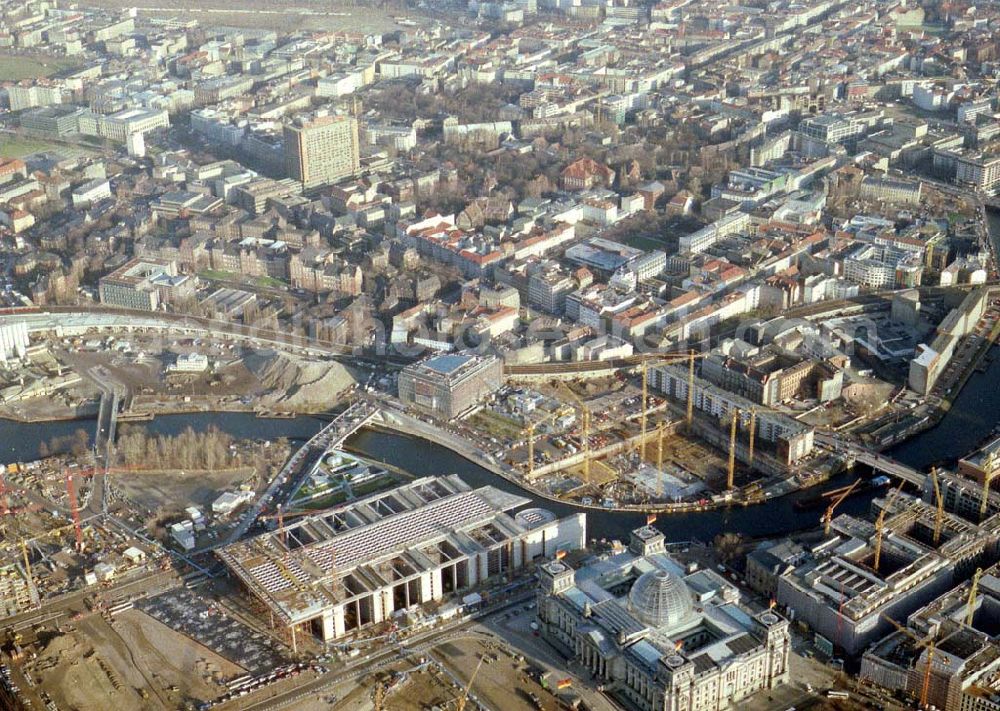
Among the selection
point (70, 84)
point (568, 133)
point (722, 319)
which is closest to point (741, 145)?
point (568, 133)

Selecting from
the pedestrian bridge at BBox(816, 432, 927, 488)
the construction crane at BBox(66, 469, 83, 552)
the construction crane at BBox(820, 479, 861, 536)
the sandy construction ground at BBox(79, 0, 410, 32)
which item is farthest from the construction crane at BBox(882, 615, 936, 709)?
the sandy construction ground at BBox(79, 0, 410, 32)

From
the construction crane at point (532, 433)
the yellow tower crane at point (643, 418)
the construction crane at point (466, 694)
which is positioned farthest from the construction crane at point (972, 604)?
the construction crane at point (532, 433)

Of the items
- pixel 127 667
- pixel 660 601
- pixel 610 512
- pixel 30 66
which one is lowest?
pixel 127 667

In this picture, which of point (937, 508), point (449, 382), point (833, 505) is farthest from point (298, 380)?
point (937, 508)

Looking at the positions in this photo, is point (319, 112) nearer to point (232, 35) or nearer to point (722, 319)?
point (232, 35)

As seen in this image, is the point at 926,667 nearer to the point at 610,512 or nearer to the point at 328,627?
the point at 610,512

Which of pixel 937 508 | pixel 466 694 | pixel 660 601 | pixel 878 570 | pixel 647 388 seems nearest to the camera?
pixel 466 694
